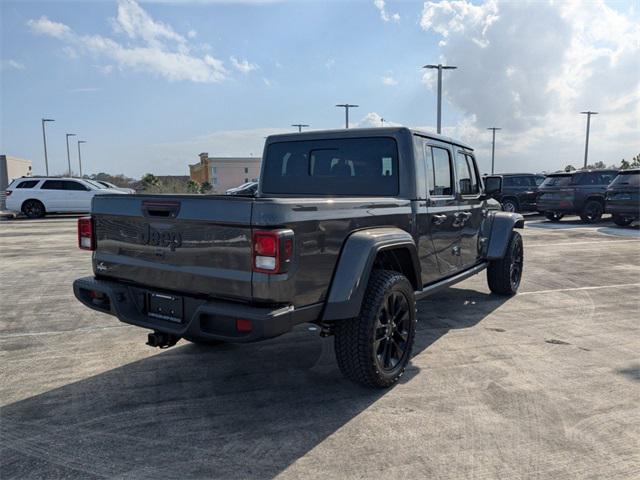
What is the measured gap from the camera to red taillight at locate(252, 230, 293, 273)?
276cm

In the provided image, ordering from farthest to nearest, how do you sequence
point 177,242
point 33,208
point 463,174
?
point 33,208 → point 463,174 → point 177,242

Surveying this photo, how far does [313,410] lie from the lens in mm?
3346

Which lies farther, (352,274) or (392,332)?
(392,332)

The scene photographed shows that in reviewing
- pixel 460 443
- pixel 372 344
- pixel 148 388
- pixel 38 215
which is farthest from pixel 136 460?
pixel 38 215

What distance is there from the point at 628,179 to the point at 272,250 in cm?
1495

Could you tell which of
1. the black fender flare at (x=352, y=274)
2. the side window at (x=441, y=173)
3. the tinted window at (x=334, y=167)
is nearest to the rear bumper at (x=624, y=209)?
the side window at (x=441, y=173)

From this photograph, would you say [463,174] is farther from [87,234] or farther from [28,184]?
[28,184]

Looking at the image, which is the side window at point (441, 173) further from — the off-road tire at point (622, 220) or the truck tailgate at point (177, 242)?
the off-road tire at point (622, 220)

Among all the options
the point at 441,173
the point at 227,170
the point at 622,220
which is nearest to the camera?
the point at 441,173

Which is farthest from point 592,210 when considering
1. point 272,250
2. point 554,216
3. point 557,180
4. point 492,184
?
point 272,250

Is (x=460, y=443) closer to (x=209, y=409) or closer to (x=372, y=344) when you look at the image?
(x=372, y=344)

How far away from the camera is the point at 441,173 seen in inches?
188

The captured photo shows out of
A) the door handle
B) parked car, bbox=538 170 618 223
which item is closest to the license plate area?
the door handle

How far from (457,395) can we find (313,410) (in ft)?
3.48
